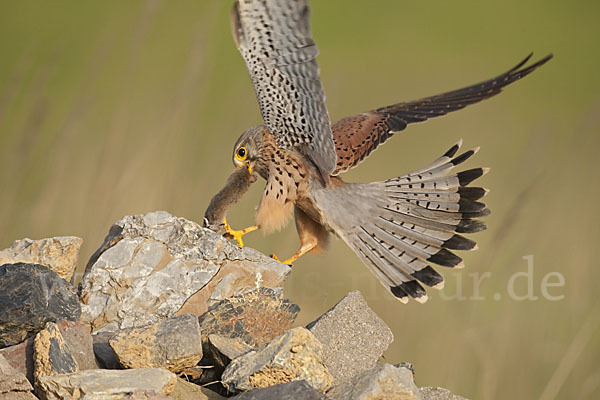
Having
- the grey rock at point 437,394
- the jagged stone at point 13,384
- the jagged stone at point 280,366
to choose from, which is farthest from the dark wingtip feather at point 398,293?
the jagged stone at point 13,384

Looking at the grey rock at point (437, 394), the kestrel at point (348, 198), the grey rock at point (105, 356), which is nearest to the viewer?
the grey rock at point (105, 356)

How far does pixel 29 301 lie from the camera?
3465mm

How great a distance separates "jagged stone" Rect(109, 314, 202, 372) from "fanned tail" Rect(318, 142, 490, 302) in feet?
6.33

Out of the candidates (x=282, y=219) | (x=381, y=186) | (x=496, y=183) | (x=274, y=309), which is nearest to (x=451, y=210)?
(x=381, y=186)

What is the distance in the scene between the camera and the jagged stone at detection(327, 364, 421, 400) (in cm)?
320

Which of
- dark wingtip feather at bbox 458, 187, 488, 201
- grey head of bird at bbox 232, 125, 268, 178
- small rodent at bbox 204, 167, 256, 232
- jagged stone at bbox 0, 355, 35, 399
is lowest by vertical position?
jagged stone at bbox 0, 355, 35, 399

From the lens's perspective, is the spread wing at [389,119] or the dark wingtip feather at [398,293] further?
the spread wing at [389,119]

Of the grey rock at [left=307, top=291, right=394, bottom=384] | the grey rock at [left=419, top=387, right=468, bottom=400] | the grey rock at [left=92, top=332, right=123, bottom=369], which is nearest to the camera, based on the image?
the grey rock at [left=92, top=332, right=123, bottom=369]

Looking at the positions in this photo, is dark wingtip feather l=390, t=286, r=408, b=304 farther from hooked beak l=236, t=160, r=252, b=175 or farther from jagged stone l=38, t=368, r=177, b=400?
jagged stone l=38, t=368, r=177, b=400

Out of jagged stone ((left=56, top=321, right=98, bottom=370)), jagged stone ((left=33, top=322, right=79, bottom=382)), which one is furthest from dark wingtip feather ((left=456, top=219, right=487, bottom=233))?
jagged stone ((left=33, top=322, right=79, bottom=382))

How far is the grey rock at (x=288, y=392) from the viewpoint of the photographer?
9.86 feet

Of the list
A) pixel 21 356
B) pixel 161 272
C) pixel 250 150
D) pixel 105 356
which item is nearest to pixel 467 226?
pixel 250 150

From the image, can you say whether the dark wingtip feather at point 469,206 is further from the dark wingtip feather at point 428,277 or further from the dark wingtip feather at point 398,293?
the dark wingtip feather at point 398,293

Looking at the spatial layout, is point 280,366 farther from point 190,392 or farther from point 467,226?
point 467,226
